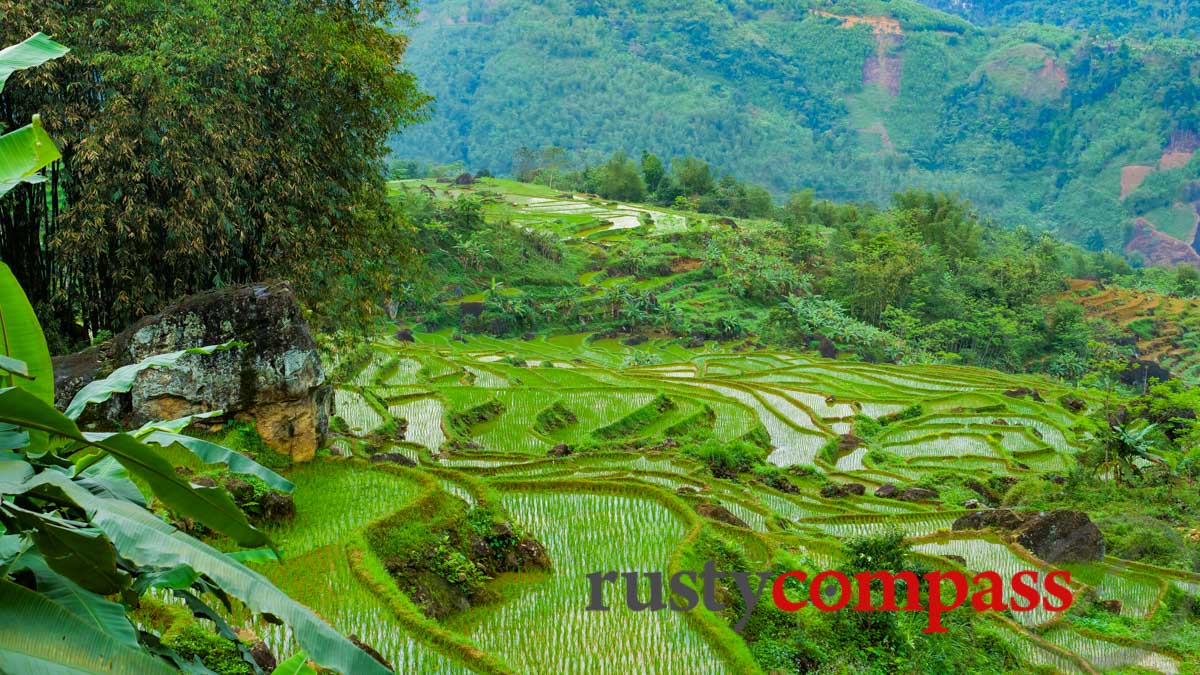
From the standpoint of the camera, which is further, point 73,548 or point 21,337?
point 21,337

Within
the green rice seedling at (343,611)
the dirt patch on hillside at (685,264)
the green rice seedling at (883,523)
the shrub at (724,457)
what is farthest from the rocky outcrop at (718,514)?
the dirt patch on hillside at (685,264)

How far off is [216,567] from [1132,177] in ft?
373

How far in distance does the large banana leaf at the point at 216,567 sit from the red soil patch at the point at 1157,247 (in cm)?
9666

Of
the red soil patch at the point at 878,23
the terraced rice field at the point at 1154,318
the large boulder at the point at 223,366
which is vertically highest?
the red soil patch at the point at 878,23

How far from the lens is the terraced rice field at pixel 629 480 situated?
6266 mm

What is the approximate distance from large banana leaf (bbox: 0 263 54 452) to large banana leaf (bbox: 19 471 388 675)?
2.00 feet

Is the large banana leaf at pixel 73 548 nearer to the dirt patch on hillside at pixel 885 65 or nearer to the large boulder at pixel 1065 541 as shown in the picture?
the large boulder at pixel 1065 541

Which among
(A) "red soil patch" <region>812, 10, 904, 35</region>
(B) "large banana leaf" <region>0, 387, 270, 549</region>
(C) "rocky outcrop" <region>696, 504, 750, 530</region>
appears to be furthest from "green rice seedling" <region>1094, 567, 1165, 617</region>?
(A) "red soil patch" <region>812, 10, 904, 35</region>

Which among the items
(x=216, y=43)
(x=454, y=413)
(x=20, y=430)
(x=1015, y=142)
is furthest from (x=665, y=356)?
(x=1015, y=142)

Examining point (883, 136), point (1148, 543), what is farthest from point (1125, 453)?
point (883, 136)

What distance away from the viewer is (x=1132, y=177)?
98.2 metres

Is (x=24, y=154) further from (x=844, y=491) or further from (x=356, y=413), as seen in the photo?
(x=844, y=491)

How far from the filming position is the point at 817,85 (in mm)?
128125

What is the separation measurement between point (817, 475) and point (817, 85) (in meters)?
123
